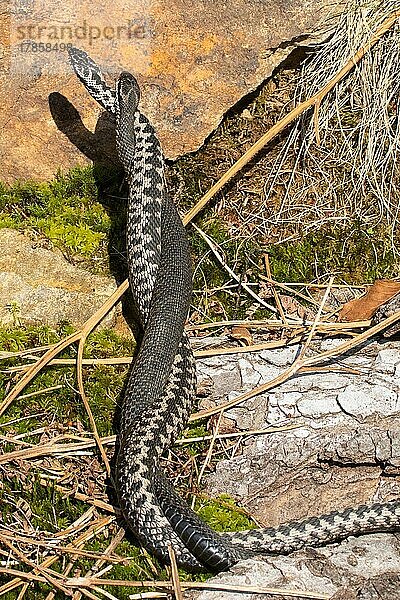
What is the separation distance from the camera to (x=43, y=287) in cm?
520

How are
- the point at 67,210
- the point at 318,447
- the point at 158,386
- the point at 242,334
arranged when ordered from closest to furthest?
the point at 318,447, the point at 158,386, the point at 242,334, the point at 67,210

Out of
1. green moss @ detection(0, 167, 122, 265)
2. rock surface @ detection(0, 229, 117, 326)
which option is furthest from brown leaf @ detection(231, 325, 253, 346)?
green moss @ detection(0, 167, 122, 265)

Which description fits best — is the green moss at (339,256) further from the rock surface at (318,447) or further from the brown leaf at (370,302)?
the rock surface at (318,447)

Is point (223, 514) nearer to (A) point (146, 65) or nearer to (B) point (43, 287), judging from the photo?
(B) point (43, 287)

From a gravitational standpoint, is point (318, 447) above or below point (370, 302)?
below

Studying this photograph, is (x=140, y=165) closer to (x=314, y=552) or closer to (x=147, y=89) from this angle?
(x=147, y=89)

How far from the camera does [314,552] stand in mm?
3979

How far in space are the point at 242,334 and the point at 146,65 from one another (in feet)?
6.97

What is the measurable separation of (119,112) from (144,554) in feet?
9.38

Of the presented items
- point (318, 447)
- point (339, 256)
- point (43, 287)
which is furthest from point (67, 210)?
point (318, 447)

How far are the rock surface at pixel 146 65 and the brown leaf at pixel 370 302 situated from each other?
1.63 meters

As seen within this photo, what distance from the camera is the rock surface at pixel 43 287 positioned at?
5.09m

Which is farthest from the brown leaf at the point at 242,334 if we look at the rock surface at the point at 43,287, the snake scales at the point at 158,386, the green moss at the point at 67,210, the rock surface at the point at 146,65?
the rock surface at the point at 146,65

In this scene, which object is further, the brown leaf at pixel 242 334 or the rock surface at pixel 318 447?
the brown leaf at pixel 242 334
